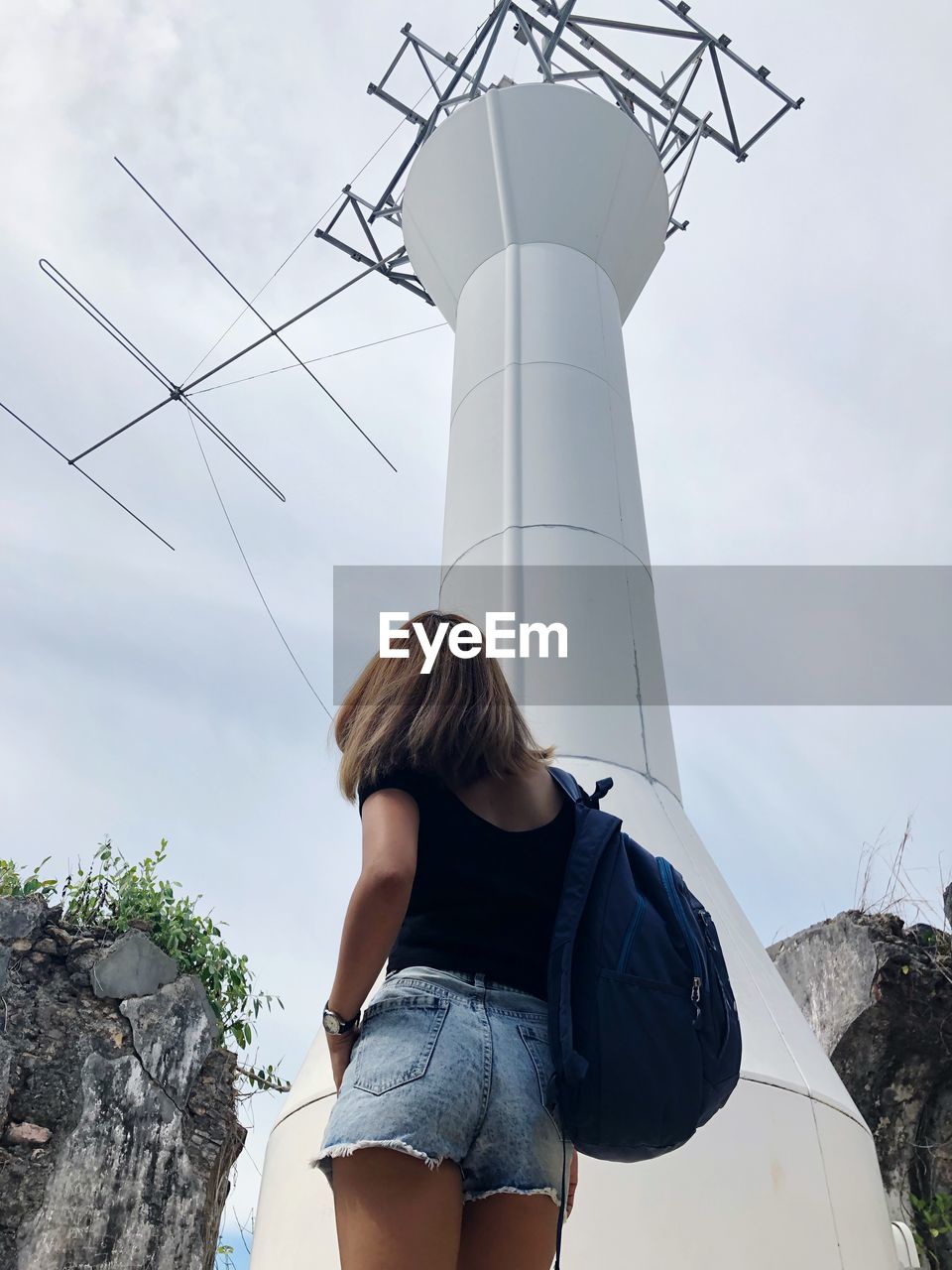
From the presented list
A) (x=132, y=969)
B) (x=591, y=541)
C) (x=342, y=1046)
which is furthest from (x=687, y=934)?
(x=132, y=969)

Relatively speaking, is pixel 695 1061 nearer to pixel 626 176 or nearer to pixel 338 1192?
pixel 338 1192

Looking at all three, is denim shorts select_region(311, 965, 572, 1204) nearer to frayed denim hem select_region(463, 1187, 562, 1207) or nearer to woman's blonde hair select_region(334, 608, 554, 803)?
frayed denim hem select_region(463, 1187, 562, 1207)

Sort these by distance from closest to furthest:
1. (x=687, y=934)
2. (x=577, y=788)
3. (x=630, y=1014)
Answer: (x=630, y=1014)
(x=687, y=934)
(x=577, y=788)

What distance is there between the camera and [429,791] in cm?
163

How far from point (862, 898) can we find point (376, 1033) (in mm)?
4482

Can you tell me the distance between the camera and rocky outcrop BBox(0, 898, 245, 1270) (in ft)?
15.1

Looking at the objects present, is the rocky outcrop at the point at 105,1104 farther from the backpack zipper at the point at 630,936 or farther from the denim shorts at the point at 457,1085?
the backpack zipper at the point at 630,936

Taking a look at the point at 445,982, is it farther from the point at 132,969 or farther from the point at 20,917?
the point at 20,917

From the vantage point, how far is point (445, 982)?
149cm

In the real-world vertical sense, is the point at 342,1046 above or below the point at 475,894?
below

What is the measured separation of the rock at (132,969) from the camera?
5184 mm

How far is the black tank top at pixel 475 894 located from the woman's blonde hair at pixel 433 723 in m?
0.03

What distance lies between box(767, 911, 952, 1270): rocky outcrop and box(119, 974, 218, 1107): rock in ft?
9.61

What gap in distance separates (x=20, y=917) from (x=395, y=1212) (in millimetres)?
4453
